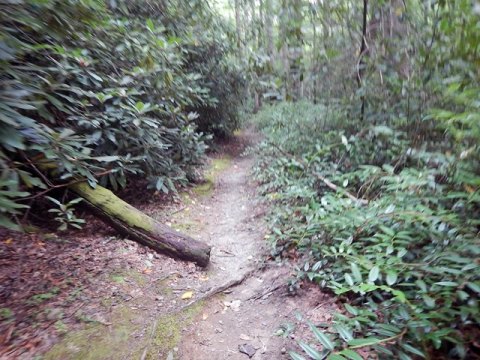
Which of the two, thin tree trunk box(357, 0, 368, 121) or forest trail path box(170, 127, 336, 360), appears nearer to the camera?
forest trail path box(170, 127, 336, 360)

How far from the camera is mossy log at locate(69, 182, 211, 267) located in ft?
12.6

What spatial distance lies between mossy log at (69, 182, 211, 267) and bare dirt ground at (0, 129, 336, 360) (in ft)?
0.37

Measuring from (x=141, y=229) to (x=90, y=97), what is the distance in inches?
79.4

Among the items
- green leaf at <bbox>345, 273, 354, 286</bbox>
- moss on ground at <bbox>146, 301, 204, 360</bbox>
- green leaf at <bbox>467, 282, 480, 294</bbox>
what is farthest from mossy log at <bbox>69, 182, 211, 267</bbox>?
green leaf at <bbox>467, 282, 480, 294</bbox>

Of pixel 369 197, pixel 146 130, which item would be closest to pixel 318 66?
pixel 369 197

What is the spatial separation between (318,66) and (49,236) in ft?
16.7

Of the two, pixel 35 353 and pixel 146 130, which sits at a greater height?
pixel 146 130

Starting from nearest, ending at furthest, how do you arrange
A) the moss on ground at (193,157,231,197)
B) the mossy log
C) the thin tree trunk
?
the mossy log
the thin tree trunk
the moss on ground at (193,157,231,197)

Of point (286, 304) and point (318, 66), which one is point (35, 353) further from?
point (318, 66)

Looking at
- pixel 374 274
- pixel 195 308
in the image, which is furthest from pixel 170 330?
pixel 374 274

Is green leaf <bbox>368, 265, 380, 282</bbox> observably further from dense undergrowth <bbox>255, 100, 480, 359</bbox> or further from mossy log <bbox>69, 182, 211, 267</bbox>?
mossy log <bbox>69, 182, 211, 267</bbox>

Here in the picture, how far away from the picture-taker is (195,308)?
10.2ft

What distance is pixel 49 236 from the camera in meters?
3.64

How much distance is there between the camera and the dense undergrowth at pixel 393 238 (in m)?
1.94
